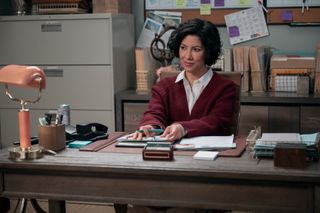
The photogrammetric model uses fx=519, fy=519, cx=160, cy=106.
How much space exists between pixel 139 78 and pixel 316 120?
4.22 ft

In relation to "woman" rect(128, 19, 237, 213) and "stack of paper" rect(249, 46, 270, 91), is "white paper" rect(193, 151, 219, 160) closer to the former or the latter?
"woman" rect(128, 19, 237, 213)

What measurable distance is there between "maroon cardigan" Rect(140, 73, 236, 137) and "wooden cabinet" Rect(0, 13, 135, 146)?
112cm

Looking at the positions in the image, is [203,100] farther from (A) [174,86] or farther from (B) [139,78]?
(B) [139,78]

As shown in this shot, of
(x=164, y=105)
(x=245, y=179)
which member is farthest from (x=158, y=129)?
(x=245, y=179)

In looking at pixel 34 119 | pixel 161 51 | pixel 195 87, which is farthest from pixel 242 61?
pixel 34 119

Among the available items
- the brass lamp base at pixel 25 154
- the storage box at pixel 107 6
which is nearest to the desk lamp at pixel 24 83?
the brass lamp base at pixel 25 154

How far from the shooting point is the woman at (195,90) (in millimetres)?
2457

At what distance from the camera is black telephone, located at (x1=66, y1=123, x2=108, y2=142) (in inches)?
87.7

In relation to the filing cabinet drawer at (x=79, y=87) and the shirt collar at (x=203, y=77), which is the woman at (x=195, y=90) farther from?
the filing cabinet drawer at (x=79, y=87)

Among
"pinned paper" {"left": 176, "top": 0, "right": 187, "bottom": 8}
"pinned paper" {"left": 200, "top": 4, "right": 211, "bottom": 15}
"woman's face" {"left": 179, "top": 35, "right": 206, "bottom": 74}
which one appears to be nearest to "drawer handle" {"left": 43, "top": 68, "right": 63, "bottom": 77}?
"pinned paper" {"left": 176, "top": 0, "right": 187, "bottom": 8}

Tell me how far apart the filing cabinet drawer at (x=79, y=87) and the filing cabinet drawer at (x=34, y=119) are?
0.04 metres

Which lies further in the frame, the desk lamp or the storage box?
the storage box

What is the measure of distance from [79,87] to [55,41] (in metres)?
0.37

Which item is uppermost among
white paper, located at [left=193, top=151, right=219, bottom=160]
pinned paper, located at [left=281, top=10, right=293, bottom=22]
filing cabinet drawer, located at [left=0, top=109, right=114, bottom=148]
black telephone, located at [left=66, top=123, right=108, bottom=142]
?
pinned paper, located at [left=281, top=10, right=293, bottom=22]
